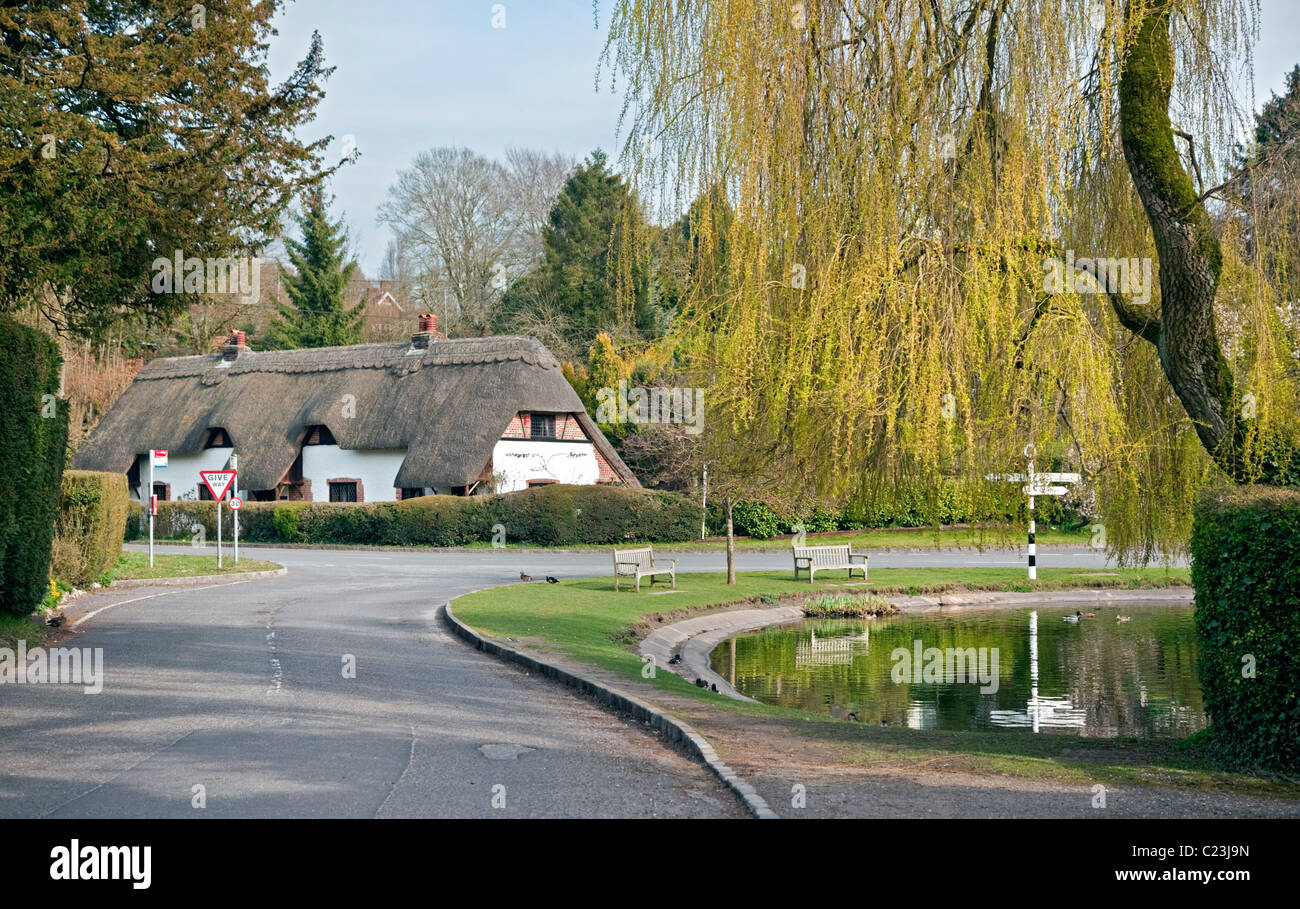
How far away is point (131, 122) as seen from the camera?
1636 cm

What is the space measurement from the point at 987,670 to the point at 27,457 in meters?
14.2

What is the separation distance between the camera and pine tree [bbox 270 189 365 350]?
6019 cm

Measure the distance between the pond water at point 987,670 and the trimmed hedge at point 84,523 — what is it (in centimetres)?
1254

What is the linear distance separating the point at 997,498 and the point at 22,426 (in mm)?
12659

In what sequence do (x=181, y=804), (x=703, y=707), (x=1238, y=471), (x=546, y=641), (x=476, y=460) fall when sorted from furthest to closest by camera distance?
(x=476, y=460) → (x=546, y=641) → (x=703, y=707) → (x=1238, y=471) → (x=181, y=804)

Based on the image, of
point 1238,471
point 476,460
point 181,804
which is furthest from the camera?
point 476,460

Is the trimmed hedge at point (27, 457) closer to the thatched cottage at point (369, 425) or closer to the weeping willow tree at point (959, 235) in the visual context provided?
the weeping willow tree at point (959, 235)

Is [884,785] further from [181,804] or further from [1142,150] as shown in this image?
[1142,150]

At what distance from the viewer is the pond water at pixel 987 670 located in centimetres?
1372

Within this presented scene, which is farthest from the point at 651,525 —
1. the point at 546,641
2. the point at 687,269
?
the point at 687,269

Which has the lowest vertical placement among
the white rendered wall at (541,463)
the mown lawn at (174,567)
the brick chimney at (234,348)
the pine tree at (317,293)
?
the mown lawn at (174,567)

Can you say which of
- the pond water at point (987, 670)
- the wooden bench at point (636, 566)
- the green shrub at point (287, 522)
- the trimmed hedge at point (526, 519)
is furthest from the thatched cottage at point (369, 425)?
the pond water at point (987, 670)

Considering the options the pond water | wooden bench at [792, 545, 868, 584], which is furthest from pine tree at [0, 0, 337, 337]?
wooden bench at [792, 545, 868, 584]

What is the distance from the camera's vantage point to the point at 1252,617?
25.3 feet
